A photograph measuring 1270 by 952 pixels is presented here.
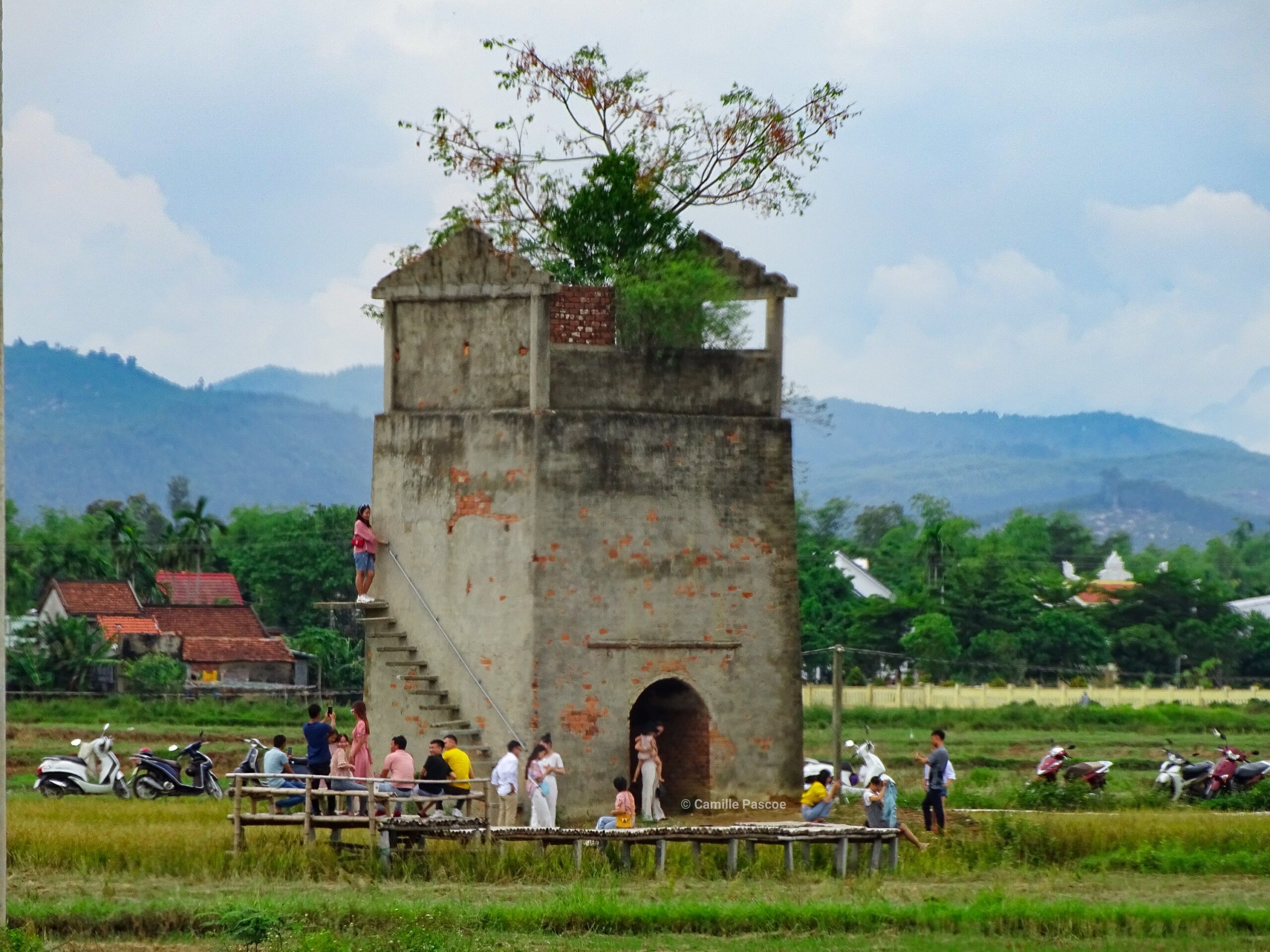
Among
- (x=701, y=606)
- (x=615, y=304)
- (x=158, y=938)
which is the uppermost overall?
(x=615, y=304)

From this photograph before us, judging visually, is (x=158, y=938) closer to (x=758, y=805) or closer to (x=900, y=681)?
(x=758, y=805)

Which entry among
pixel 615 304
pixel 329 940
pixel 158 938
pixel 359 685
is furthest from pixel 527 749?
pixel 359 685

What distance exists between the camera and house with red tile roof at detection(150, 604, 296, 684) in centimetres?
6544

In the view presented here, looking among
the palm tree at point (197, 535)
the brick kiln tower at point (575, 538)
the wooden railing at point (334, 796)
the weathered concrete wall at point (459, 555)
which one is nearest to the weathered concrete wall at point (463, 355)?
the brick kiln tower at point (575, 538)

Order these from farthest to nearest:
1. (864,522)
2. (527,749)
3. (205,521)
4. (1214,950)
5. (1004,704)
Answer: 1. (864,522)
2. (205,521)
3. (1004,704)
4. (527,749)
5. (1214,950)

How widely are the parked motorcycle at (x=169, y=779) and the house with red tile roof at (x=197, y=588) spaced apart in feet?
150

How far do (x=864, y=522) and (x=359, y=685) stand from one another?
295ft

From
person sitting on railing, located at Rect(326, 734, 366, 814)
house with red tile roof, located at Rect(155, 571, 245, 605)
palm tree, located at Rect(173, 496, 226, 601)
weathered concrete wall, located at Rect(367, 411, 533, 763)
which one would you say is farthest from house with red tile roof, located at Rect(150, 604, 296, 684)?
person sitting on railing, located at Rect(326, 734, 366, 814)

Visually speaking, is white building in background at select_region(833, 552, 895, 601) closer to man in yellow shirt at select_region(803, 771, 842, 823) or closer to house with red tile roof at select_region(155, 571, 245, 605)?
house with red tile roof at select_region(155, 571, 245, 605)

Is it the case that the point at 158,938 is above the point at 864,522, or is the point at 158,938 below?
below

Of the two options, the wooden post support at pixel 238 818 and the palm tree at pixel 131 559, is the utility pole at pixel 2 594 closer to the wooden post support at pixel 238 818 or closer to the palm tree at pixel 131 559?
the wooden post support at pixel 238 818

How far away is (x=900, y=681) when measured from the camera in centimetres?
6800

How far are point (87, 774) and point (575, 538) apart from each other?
962cm

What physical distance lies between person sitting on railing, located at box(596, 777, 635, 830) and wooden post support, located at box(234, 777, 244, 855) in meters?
3.74
